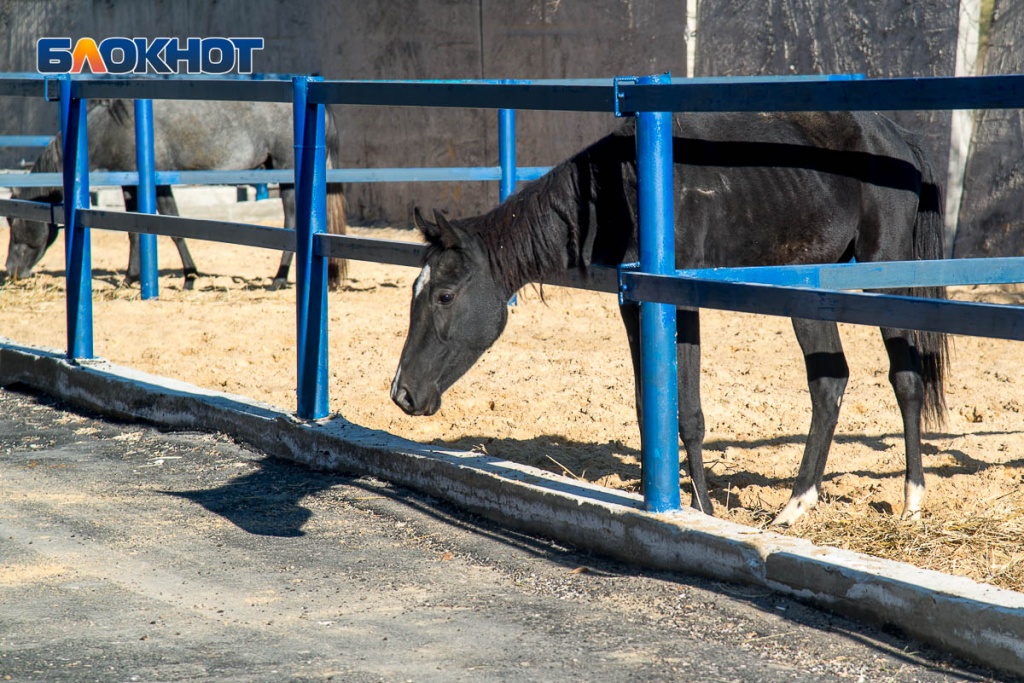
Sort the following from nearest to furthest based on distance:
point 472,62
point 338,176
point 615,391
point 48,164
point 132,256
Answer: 1. point 615,391
2. point 338,176
3. point 48,164
4. point 132,256
5. point 472,62

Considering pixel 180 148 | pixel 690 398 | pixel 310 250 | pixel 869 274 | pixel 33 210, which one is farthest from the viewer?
pixel 180 148

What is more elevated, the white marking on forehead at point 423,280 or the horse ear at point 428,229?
the horse ear at point 428,229

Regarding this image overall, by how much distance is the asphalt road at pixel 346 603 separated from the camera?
285 cm

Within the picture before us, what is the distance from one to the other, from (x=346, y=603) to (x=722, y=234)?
6.25 feet

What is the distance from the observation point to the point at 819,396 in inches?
185

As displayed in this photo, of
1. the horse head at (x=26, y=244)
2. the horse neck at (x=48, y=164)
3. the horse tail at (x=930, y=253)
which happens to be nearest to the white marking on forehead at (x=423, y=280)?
the horse tail at (x=930, y=253)

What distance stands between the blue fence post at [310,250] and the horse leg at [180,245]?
573cm

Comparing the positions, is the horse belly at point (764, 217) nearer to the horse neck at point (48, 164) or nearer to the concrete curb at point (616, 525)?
the concrete curb at point (616, 525)

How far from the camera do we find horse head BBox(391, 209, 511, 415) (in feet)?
13.4

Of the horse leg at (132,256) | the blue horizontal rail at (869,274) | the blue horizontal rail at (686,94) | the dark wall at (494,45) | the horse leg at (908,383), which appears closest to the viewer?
the blue horizontal rail at (686,94)

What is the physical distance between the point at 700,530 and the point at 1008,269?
123 centimetres

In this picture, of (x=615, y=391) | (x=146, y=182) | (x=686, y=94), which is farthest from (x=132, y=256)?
(x=686, y=94)

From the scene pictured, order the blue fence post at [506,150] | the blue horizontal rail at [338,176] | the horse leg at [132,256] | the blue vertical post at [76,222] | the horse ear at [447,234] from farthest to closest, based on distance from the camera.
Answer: the horse leg at [132,256] < the blue horizontal rail at [338,176] < the blue fence post at [506,150] < the blue vertical post at [76,222] < the horse ear at [447,234]

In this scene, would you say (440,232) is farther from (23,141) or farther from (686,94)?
(23,141)
